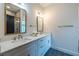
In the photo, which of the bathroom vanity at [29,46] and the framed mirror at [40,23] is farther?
the framed mirror at [40,23]

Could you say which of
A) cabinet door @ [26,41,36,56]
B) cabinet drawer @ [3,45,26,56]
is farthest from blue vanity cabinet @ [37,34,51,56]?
cabinet drawer @ [3,45,26,56]

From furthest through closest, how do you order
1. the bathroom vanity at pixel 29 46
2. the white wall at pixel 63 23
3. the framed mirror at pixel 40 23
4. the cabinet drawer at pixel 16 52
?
1. the framed mirror at pixel 40 23
2. the white wall at pixel 63 23
3. the bathroom vanity at pixel 29 46
4. the cabinet drawer at pixel 16 52

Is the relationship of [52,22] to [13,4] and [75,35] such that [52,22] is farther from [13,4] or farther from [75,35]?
[13,4]

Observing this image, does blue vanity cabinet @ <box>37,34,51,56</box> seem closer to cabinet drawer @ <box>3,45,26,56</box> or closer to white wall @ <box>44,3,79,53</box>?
white wall @ <box>44,3,79,53</box>

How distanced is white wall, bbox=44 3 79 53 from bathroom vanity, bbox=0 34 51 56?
154 mm

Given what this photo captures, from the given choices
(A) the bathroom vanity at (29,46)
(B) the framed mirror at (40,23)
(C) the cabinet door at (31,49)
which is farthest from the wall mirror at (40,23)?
(C) the cabinet door at (31,49)

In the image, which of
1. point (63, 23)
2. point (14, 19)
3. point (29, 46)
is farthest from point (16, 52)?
point (63, 23)

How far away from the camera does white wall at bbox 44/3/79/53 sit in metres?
1.91

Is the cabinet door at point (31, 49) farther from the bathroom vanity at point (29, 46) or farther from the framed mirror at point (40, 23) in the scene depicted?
the framed mirror at point (40, 23)

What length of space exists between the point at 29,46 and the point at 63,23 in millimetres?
752

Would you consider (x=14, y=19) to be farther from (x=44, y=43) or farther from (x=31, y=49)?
(x=44, y=43)

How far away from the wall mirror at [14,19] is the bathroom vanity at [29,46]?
0.21m

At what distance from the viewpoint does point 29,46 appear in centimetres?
184

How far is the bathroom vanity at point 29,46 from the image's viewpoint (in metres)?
1.51
